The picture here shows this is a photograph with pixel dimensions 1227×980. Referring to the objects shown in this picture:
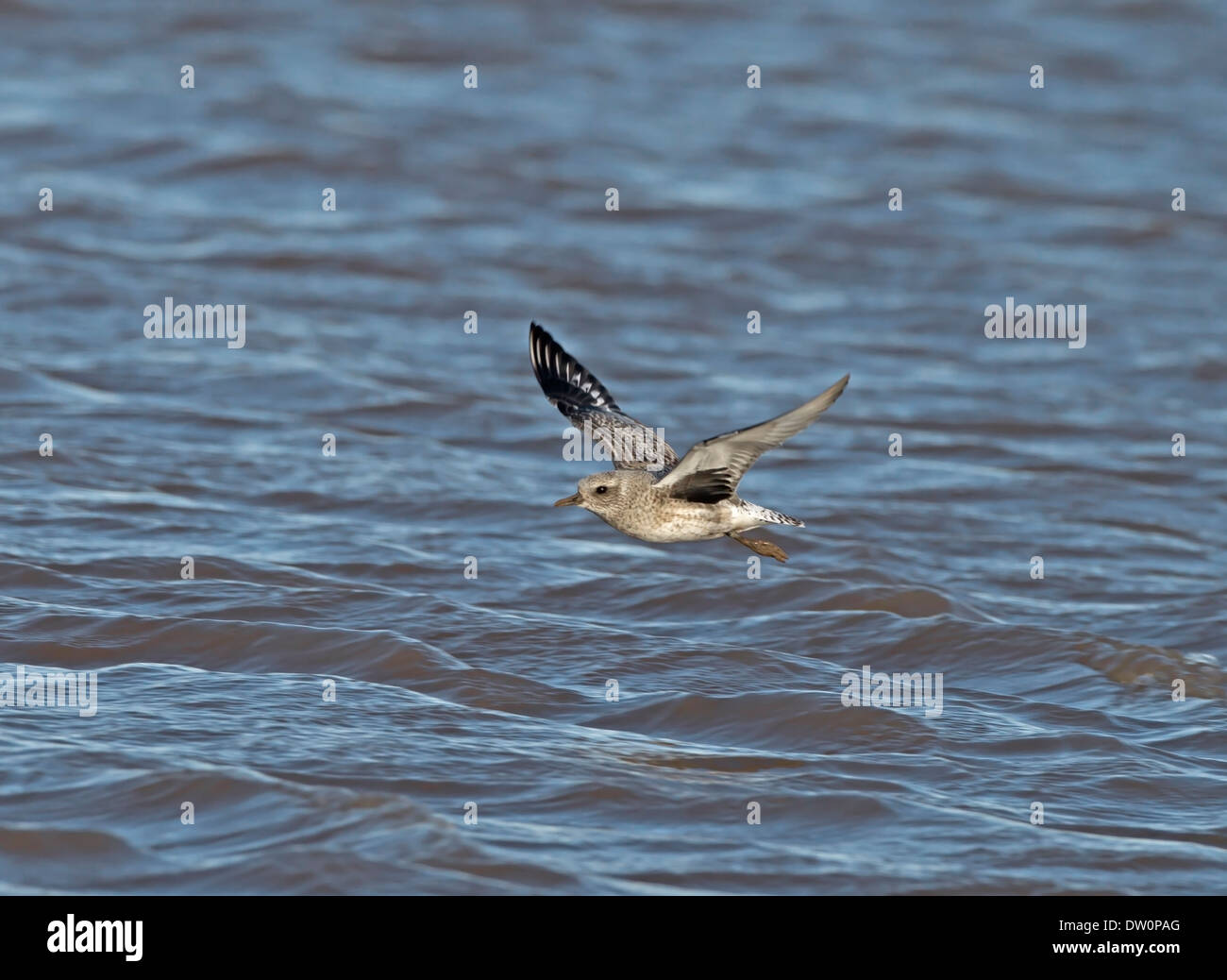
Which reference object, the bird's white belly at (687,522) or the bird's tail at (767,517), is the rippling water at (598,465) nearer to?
the bird's white belly at (687,522)

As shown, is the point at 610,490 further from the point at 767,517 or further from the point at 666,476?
the point at 767,517

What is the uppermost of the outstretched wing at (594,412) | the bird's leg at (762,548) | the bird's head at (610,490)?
the outstretched wing at (594,412)

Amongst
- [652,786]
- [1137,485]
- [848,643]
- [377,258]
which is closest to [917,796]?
[652,786]

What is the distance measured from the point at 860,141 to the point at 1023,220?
209 cm

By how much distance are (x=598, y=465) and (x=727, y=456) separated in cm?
510

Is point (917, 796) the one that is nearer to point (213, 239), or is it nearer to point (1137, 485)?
point (1137, 485)

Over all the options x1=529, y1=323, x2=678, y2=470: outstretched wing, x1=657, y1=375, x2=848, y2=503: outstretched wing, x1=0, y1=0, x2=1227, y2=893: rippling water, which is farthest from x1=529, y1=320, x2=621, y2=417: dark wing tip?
x1=657, y1=375, x2=848, y2=503: outstretched wing

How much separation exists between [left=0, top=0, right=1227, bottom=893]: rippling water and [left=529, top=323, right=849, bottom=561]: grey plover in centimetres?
83

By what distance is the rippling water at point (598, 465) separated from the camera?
20.4 ft

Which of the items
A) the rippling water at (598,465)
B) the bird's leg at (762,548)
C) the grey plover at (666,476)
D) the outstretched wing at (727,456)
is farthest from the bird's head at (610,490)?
the rippling water at (598,465)

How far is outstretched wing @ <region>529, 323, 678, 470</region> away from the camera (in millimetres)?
7496

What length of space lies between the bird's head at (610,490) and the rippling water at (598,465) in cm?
87

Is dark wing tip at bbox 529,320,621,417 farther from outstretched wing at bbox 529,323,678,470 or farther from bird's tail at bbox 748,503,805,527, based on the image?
bird's tail at bbox 748,503,805,527

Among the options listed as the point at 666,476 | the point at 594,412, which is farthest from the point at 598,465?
the point at 666,476
